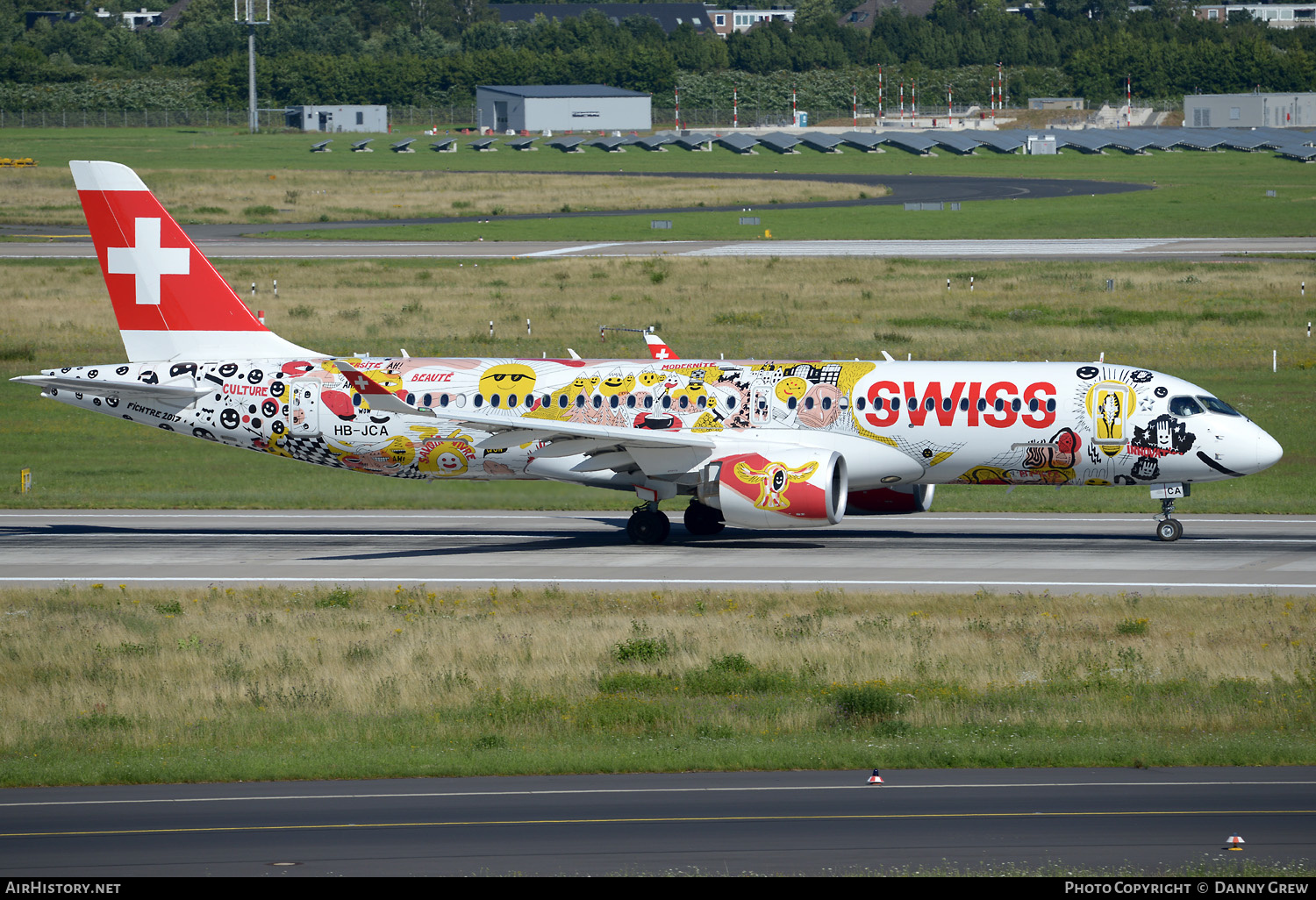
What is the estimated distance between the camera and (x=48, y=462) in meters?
50.5

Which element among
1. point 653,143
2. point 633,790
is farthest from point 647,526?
point 653,143

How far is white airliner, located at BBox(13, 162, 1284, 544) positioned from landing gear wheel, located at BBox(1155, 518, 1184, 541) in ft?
0.22

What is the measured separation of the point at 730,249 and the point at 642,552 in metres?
62.6

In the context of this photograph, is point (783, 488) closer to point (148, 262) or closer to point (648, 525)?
point (648, 525)

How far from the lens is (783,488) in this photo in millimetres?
36094

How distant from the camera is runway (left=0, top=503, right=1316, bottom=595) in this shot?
3466 cm

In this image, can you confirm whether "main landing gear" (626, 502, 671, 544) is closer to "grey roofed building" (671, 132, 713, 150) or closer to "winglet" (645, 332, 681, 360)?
"winglet" (645, 332, 681, 360)

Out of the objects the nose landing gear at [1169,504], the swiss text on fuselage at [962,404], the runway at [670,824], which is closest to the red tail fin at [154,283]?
the swiss text on fuselage at [962,404]

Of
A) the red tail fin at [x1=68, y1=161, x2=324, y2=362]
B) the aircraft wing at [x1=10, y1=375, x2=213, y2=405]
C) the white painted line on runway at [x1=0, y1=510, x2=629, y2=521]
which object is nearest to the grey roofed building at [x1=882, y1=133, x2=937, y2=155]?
the white painted line on runway at [x1=0, y1=510, x2=629, y2=521]

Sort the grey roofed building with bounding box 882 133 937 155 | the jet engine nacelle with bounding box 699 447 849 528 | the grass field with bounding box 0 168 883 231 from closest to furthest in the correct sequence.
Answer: the jet engine nacelle with bounding box 699 447 849 528, the grass field with bounding box 0 168 883 231, the grey roofed building with bounding box 882 133 937 155

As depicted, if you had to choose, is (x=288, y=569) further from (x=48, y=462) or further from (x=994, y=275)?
(x=994, y=275)

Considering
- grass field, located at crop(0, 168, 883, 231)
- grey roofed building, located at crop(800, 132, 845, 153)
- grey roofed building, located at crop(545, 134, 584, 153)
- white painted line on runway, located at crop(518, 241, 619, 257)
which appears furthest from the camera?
grey roofed building, located at crop(800, 132, 845, 153)

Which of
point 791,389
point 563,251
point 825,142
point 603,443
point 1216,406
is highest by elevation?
point 825,142

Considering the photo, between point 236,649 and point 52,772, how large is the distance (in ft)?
24.4
